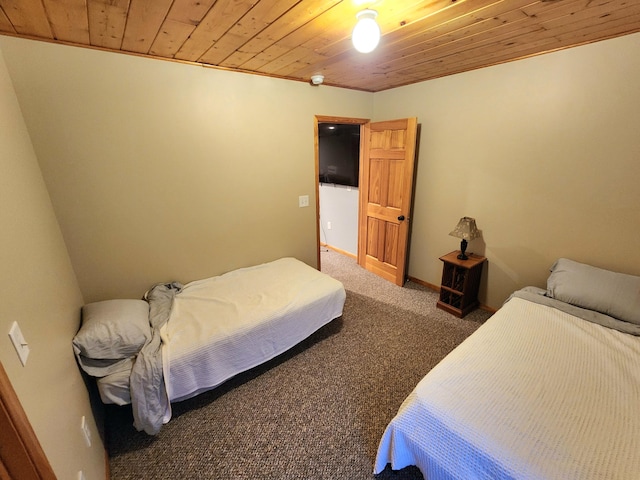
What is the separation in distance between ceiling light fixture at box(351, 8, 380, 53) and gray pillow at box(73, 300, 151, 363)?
212 centimetres

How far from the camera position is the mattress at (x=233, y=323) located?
1.70m

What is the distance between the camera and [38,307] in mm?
1087

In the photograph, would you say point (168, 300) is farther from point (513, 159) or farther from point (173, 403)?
point (513, 159)

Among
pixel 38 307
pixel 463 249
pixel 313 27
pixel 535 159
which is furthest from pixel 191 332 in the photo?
pixel 535 159

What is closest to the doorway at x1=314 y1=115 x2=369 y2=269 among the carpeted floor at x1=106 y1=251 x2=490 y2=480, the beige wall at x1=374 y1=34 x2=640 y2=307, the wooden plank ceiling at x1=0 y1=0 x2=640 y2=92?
the beige wall at x1=374 y1=34 x2=640 y2=307

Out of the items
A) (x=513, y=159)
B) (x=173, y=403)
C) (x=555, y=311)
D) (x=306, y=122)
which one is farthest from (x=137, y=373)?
(x=513, y=159)

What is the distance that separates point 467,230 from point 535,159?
0.79 meters

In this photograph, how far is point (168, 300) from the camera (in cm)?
220

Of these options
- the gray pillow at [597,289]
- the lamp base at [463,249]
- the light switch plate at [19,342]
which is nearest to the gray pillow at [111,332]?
the light switch plate at [19,342]

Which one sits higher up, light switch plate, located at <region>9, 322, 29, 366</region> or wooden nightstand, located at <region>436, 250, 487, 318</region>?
light switch plate, located at <region>9, 322, 29, 366</region>

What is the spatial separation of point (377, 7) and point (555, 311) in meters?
2.24

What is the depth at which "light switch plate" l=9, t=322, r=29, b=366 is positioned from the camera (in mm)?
815

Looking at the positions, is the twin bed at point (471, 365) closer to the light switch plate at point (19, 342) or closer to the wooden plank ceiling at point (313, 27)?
the light switch plate at point (19, 342)

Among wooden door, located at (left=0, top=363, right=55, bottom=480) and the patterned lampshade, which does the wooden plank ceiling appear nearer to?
the patterned lampshade
